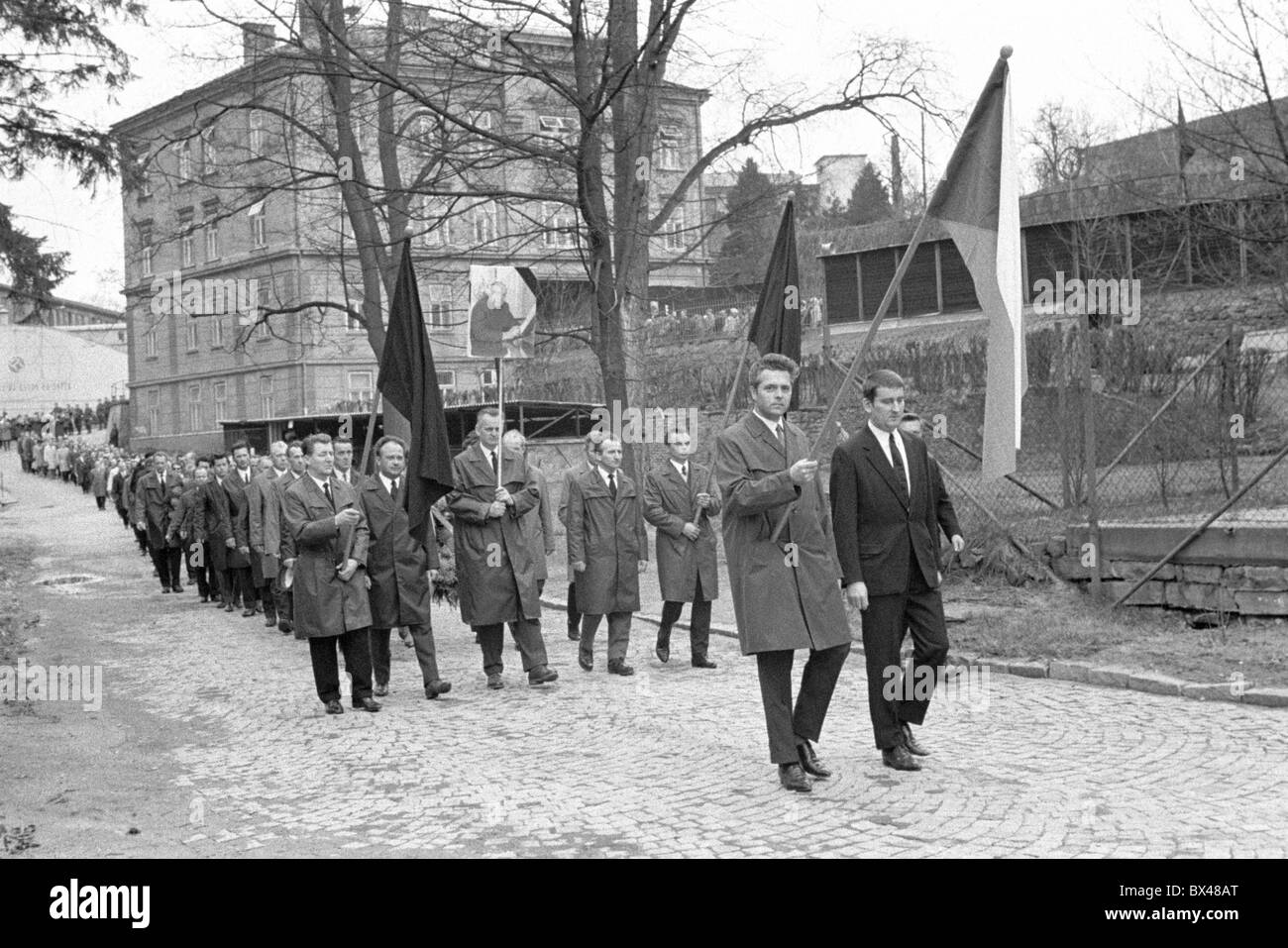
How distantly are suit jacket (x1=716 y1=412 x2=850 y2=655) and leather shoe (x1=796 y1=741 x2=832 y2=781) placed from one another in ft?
1.76

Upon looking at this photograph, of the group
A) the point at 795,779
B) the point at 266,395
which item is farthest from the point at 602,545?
the point at 266,395

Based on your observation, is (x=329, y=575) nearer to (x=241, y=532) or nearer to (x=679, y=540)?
(x=679, y=540)

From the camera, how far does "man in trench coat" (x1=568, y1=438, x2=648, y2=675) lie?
12.1m

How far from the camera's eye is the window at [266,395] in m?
57.6

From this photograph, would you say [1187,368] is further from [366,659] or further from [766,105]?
[366,659]

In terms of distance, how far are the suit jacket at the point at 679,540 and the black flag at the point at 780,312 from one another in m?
1.44

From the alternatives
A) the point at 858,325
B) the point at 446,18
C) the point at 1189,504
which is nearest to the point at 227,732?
the point at 1189,504

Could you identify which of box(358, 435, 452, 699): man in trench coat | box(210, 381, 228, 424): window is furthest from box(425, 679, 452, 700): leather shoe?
box(210, 381, 228, 424): window

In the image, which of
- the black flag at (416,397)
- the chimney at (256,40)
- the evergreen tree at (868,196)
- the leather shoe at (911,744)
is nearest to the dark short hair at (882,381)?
the leather shoe at (911,744)

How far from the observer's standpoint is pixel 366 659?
10602mm

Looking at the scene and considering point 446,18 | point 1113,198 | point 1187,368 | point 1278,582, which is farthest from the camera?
point 1113,198

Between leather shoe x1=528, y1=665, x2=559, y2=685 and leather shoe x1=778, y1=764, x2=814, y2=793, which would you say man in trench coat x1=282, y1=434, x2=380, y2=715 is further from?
leather shoe x1=778, y1=764, x2=814, y2=793

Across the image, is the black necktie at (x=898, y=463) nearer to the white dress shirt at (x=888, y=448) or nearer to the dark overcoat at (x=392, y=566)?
the white dress shirt at (x=888, y=448)

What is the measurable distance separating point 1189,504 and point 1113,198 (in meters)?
10.4
